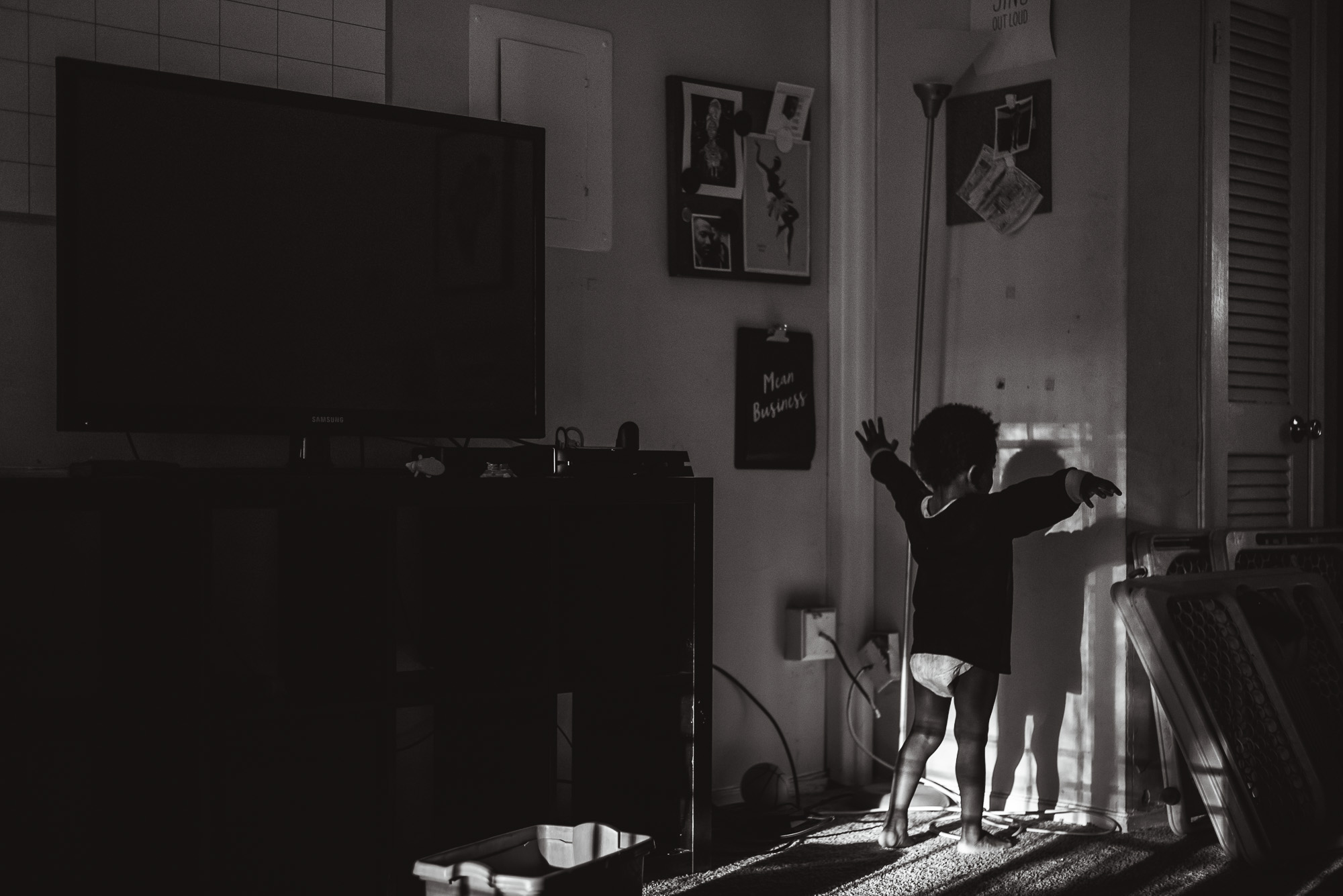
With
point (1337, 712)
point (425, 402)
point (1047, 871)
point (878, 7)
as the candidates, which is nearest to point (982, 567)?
point (1047, 871)

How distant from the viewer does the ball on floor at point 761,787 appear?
8.31ft

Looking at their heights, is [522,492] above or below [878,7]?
below

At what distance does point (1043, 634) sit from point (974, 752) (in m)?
0.40

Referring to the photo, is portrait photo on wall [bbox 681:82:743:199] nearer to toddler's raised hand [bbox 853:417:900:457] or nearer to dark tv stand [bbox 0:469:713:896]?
toddler's raised hand [bbox 853:417:900:457]

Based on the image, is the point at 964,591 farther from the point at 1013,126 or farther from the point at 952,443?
the point at 1013,126

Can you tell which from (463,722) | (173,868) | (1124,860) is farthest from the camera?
(1124,860)

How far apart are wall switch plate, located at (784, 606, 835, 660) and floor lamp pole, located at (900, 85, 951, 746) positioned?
18 cm

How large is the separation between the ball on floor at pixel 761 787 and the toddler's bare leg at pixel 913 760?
26 centimetres

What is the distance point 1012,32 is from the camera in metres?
2.68

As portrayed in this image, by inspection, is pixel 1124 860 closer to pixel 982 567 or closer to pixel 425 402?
pixel 982 567

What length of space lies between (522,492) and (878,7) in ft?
5.52

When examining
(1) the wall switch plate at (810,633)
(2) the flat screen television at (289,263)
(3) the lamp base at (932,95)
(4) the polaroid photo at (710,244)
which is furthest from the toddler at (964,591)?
(2) the flat screen television at (289,263)

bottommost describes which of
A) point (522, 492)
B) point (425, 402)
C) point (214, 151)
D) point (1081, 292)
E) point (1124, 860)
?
point (1124, 860)

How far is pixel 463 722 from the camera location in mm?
2125
